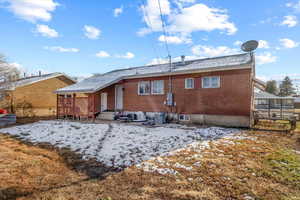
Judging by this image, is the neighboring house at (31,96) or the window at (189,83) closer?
the window at (189,83)

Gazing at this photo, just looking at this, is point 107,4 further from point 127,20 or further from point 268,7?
point 268,7

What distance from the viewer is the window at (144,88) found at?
525 inches

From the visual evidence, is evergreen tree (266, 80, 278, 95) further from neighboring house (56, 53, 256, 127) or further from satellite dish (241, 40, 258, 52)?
satellite dish (241, 40, 258, 52)

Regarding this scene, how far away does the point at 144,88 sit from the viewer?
1353 centimetres

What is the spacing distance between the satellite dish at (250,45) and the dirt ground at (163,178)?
22.9 feet

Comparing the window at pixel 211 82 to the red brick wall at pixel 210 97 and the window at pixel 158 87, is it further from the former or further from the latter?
the window at pixel 158 87

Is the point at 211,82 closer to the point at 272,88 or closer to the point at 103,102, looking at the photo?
the point at 103,102

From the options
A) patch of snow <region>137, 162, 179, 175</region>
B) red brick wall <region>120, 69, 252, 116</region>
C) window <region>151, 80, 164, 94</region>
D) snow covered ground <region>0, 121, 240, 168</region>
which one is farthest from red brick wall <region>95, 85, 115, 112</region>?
patch of snow <region>137, 162, 179, 175</region>

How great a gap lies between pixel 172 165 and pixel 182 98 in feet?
25.3

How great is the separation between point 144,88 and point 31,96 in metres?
13.0

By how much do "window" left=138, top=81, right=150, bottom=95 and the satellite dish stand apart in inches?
272

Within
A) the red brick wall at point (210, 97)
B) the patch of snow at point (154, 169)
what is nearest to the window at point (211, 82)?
the red brick wall at point (210, 97)

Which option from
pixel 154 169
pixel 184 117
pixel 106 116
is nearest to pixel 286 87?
pixel 184 117

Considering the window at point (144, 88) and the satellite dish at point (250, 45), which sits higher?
the satellite dish at point (250, 45)
